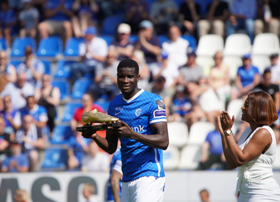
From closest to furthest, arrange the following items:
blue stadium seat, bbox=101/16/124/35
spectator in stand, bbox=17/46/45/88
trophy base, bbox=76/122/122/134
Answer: trophy base, bbox=76/122/122/134, spectator in stand, bbox=17/46/45/88, blue stadium seat, bbox=101/16/124/35

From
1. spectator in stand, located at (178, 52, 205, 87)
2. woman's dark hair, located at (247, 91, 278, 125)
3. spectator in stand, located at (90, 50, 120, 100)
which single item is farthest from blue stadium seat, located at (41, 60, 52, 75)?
woman's dark hair, located at (247, 91, 278, 125)

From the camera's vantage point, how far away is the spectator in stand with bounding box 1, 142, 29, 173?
753 centimetres

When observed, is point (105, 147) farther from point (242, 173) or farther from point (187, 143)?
point (187, 143)

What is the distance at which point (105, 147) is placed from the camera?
3.80m

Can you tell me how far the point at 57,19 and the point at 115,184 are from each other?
8.63m

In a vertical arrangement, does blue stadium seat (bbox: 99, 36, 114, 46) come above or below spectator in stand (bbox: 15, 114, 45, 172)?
above

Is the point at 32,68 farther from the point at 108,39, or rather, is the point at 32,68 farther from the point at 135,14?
the point at 135,14

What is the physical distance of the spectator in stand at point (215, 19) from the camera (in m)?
11.3

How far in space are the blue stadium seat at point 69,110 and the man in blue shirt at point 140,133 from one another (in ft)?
19.1

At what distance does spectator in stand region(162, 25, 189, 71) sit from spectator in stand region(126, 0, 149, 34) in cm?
116

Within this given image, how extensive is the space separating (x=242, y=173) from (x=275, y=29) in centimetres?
873

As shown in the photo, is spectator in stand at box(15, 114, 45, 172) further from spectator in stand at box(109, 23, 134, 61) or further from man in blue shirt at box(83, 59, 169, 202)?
man in blue shirt at box(83, 59, 169, 202)

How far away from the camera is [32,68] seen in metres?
10.2

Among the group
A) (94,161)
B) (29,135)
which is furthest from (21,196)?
(94,161)
